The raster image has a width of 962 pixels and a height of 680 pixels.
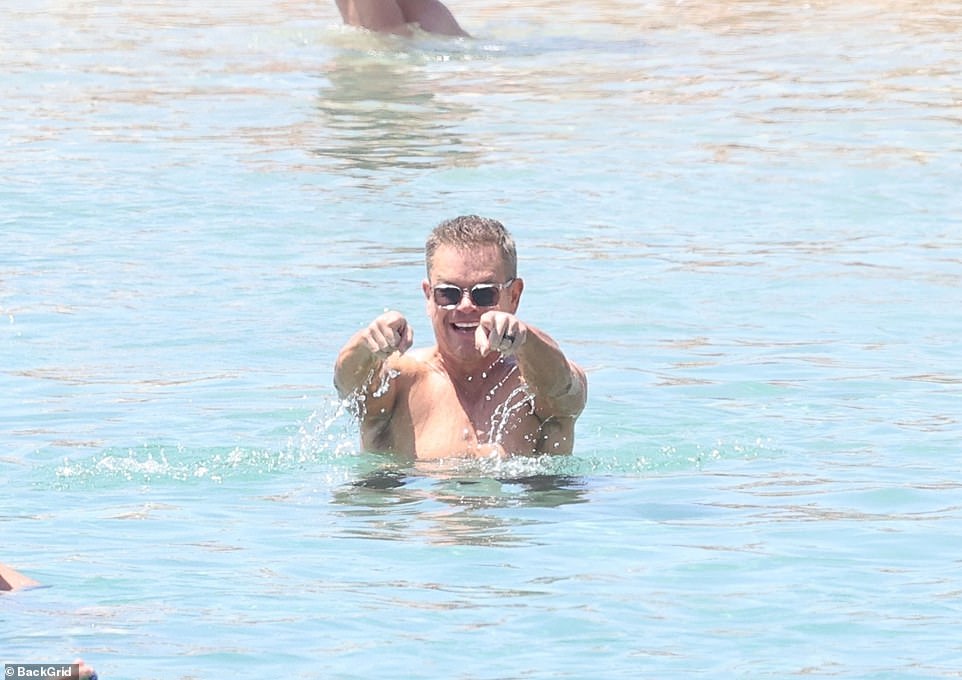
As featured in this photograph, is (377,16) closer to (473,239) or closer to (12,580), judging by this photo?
(473,239)

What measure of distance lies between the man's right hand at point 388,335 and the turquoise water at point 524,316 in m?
0.55

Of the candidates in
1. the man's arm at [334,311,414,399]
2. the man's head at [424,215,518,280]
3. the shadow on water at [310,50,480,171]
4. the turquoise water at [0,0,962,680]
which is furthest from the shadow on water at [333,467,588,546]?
the shadow on water at [310,50,480,171]

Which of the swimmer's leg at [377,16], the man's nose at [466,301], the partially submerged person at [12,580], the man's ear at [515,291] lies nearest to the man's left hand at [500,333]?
the man's nose at [466,301]

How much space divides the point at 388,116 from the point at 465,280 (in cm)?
797

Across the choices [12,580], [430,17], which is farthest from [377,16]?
[12,580]

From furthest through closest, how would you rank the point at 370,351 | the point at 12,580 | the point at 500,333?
the point at 370,351, the point at 500,333, the point at 12,580

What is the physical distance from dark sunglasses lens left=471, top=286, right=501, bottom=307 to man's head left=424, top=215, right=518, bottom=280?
0.30 feet

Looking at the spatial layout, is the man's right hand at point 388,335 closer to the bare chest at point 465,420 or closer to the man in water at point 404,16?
the bare chest at point 465,420

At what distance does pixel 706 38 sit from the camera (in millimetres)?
17859

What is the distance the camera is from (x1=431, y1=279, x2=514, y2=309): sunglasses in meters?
6.81

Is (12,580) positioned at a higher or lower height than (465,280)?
lower

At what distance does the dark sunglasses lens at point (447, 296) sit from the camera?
6820 millimetres

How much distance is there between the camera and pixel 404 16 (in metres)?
17.4

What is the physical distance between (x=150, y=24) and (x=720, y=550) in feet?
44.6
